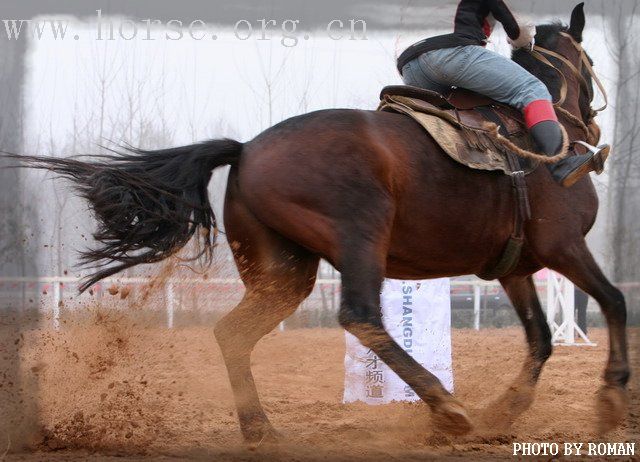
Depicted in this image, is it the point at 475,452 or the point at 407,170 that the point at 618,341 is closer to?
the point at 475,452

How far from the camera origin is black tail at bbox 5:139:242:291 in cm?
427

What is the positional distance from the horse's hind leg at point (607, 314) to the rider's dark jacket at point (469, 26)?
138 centimetres

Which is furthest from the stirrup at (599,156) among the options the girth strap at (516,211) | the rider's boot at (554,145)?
the girth strap at (516,211)

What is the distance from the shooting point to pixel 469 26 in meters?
4.85

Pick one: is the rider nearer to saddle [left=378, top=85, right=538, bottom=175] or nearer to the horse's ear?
Result: saddle [left=378, top=85, right=538, bottom=175]

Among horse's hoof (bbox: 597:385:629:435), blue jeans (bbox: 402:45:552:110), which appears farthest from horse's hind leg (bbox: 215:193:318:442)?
horse's hoof (bbox: 597:385:629:435)

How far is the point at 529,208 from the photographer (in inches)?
184

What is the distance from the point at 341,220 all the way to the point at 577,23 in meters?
2.61

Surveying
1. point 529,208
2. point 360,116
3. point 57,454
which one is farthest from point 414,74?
point 57,454

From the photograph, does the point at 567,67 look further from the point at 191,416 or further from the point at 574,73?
the point at 191,416

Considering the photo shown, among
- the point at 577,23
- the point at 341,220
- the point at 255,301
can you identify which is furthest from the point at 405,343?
the point at 577,23

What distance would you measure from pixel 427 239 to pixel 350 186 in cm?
63

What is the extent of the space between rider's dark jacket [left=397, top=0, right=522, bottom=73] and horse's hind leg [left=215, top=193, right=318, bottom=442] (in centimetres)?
146

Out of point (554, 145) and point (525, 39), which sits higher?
point (525, 39)
